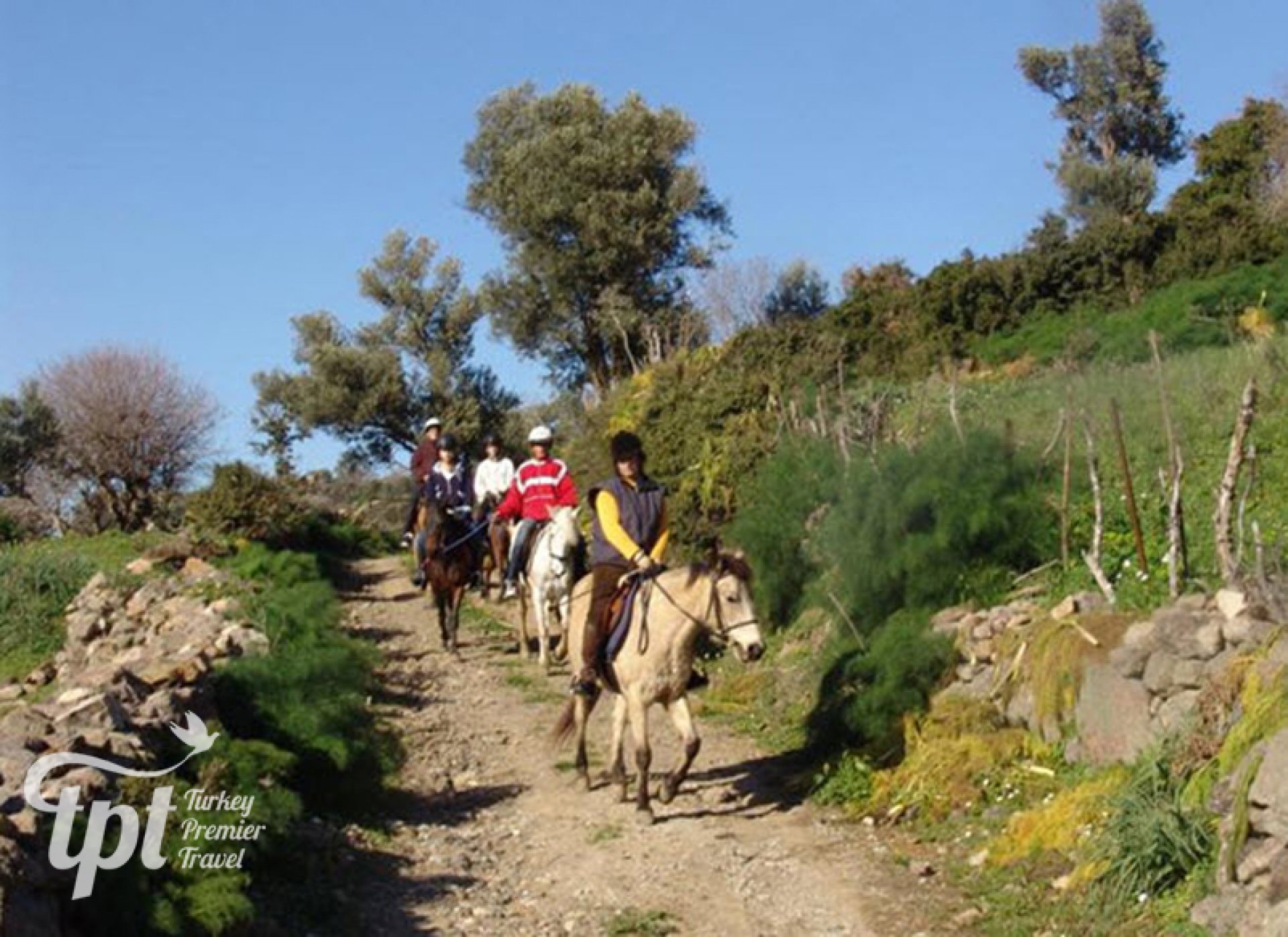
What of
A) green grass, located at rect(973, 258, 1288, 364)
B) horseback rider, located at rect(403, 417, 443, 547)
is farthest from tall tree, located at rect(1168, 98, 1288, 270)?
horseback rider, located at rect(403, 417, 443, 547)

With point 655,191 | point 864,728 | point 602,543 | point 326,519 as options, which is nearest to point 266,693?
point 602,543

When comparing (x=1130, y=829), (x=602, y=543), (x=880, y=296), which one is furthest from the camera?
(x=880, y=296)

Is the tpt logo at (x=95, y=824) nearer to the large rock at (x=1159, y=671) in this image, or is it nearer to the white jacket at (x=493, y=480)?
the large rock at (x=1159, y=671)

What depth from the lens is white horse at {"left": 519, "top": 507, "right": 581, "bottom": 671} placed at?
16.8 metres

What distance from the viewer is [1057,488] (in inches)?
540

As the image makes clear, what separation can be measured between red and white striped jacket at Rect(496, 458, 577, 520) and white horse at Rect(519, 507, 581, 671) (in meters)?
0.20

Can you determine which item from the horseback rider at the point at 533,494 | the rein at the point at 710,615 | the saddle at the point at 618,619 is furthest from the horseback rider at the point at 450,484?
the rein at the point at 710,615

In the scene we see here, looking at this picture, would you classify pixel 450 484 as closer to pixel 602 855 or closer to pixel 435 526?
pixel 435 526

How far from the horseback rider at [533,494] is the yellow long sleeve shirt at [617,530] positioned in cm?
559

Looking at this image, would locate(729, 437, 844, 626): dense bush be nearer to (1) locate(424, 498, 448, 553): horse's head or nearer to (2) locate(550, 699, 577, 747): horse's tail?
(1) locate(424, 498, 448, 553): horse's head

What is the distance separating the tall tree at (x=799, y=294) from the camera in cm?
4450

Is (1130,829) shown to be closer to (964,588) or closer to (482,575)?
(964,588)

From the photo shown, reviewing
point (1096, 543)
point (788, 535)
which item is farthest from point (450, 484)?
point (1096, 543)

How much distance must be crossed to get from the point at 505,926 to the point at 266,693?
3128 mm
